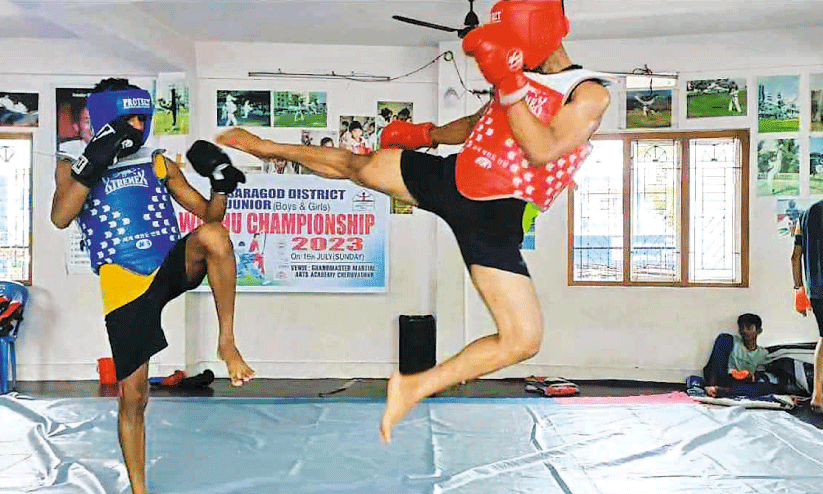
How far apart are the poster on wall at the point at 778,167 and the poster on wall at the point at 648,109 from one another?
730 millimetres

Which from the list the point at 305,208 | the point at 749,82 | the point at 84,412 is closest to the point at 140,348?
the point at 84,412

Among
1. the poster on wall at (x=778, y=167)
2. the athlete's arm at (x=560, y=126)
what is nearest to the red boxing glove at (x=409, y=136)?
the athlete's arm at (x=560, y=126)

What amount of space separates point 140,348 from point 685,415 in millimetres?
2952

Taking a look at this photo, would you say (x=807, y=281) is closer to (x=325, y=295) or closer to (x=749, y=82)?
(x=749, y=82)

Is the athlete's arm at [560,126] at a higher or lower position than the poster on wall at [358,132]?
lower

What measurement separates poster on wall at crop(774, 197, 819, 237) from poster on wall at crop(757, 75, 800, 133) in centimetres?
54

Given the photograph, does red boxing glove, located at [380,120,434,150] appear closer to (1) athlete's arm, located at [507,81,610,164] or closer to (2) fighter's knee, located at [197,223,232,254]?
(2) fighter's knee, located at [197,223,232,254]

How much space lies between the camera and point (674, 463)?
147 inches

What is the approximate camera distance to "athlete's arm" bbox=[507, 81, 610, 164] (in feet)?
6.68

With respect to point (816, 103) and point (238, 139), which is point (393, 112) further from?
point (238, 139)

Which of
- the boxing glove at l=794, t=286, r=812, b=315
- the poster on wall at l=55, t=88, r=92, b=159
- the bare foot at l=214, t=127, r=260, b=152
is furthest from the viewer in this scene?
the poster on wall at l=55, t=88, r=92, b=159

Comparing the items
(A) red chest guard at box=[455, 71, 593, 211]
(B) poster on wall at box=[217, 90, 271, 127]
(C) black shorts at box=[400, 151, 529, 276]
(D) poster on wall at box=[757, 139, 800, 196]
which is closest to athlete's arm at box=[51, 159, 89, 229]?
(C) black shorts at box=[400, 151, 529, 276]

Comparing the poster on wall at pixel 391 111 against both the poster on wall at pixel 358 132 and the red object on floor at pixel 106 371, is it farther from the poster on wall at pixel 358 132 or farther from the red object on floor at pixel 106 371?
the red object on floor at pixel 106 371

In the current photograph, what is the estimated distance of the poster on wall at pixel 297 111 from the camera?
6.85 m
